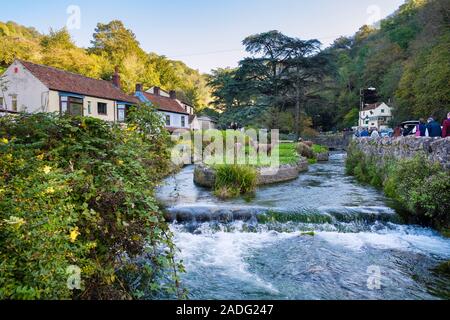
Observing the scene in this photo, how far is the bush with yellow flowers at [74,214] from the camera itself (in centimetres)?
258

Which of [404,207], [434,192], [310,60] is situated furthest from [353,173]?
[310,60]

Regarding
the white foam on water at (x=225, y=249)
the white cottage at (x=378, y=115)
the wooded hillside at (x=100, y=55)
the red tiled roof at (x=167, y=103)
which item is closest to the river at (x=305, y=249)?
the white foam on water at (x=225, y=249)

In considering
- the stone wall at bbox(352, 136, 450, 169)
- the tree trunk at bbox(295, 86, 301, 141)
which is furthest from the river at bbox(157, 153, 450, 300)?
the tree trunk at bbox(295, 86, 301, 141)

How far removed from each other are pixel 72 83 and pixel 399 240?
28.1 meters

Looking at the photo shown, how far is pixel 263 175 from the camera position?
571 inches

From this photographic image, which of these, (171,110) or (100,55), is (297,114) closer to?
(171,110)

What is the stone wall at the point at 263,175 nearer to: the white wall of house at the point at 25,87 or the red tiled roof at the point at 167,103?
the white wall of house at the point at 25,87

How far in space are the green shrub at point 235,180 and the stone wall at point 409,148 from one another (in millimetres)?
5774

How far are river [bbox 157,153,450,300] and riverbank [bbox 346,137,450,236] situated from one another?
0.45 metres

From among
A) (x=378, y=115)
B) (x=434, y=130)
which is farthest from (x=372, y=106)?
(x=434, y=130)

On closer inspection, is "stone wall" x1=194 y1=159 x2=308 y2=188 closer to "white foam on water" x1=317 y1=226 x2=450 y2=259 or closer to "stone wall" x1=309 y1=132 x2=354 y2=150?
"white foam on water" x1=317 y1=226 x2=450 y2=259

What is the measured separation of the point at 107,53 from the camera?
5588 centimetres

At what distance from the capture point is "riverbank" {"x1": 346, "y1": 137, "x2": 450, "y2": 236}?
→ 8258 millimetres

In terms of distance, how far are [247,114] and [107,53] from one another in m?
36.2
